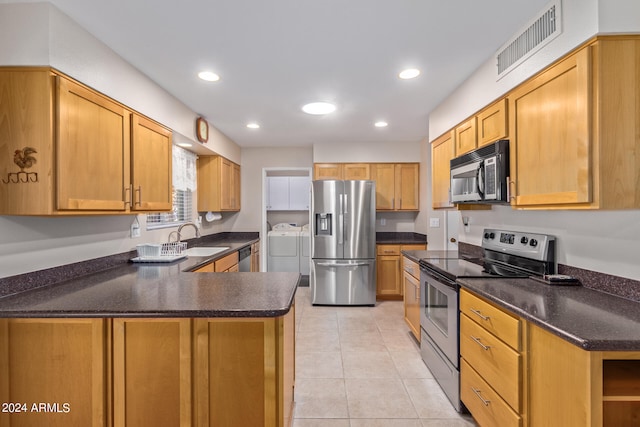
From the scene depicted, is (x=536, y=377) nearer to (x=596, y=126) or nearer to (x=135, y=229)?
(x=596, y=126)

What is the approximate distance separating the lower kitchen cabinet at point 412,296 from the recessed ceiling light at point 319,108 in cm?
172

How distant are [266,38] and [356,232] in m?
2.76

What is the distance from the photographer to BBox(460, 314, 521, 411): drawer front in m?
1.45

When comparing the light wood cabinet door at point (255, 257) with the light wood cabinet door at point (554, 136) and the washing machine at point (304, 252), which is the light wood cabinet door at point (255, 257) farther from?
the light wood cabinet door at point (554, 136)

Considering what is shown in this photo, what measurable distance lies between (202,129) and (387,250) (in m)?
2.90

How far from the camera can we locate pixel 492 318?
1.61 m

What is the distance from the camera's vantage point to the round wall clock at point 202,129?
10.9ft

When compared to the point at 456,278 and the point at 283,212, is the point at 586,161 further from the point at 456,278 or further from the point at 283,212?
A: the point at 283,212

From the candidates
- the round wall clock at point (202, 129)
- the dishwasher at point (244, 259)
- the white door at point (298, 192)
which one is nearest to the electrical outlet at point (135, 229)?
the round wall clock at point (202, 129)

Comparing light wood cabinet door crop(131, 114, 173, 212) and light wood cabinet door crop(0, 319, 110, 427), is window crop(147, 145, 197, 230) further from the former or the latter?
light wood cabinet door crop(0, 319, 110, 427)

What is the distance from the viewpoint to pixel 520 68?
6.03 ft

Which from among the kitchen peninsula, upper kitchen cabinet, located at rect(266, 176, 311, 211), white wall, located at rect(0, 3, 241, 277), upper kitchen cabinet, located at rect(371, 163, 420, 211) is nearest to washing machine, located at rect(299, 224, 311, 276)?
upper kitchen cabinet, located at rect(266, 176, 311, 211)

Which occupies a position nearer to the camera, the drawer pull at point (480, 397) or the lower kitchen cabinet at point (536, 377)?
the lower kitchen cabinet at point (536, 377)

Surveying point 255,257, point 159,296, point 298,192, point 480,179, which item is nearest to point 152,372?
point 159,296
